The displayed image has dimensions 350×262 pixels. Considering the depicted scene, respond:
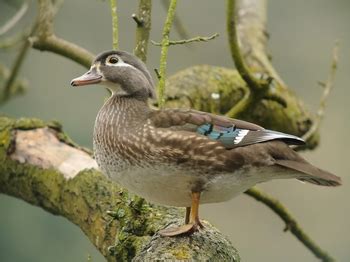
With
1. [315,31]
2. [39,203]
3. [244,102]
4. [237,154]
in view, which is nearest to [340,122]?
[315,31]

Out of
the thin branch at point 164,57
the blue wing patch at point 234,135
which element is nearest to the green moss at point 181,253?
the blue wing patch at point 234,135

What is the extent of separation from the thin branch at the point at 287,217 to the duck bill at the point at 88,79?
2.35ft

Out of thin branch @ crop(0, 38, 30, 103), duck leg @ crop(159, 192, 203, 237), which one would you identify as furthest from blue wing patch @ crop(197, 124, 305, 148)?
thin branch @ crop(0, 38, 30, 103)

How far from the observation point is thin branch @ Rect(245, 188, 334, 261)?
8.71ft

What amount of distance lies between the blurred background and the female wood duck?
1.95 meters

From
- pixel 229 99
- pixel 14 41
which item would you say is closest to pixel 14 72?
pixel 14 41

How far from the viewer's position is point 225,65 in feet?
14.5

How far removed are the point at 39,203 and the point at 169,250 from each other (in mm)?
827

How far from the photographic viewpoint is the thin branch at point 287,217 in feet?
8.71

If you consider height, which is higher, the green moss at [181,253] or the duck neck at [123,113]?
the duck neck at [123,113]

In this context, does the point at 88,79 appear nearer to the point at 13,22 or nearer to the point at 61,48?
the point at 61,48

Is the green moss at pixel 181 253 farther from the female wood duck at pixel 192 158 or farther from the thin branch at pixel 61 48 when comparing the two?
the thin branch at pixel 61 48

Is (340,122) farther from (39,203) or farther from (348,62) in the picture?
(39,203)

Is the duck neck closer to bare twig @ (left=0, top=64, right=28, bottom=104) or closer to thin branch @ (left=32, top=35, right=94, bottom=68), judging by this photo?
thin branch @ (left=32, top=35, right=94, bottom=68)
